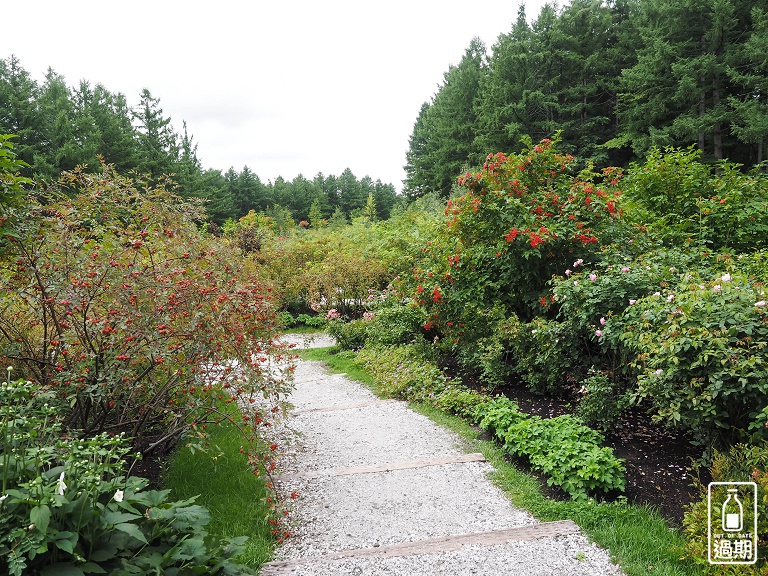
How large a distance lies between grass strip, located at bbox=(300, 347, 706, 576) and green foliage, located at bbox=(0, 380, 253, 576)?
1912 millimetres

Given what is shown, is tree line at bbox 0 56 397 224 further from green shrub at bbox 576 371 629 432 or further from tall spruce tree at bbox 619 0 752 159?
tall spruce tree at bbox 619 0 752 159

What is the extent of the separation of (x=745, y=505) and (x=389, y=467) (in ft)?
7.43

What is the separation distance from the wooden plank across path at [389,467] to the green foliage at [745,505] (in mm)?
1520

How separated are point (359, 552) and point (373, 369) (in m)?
4.04

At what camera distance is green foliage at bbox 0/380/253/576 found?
4.58ft

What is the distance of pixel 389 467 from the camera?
11.8 ft

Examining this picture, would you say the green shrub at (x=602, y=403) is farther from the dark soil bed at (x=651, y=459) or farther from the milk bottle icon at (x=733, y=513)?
the milk bottle icon at (x=733, y=513)

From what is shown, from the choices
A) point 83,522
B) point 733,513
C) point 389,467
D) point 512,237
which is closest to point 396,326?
point 512,237

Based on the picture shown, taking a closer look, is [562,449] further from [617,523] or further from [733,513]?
[733,513]

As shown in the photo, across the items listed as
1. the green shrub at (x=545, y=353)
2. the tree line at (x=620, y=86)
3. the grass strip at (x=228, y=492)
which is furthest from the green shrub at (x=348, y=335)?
the tree line at (x=620, y=86)

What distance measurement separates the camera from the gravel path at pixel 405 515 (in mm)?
2363

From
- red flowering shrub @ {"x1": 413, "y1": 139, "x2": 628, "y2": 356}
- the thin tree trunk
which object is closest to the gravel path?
red flowering shrub @ {"x1": 413, "y1": 139, "x2": 628, "y2": 356}

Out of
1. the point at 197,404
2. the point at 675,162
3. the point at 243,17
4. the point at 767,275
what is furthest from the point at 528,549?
the point at 243,17

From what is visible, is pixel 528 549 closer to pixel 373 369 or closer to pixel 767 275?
pixel 767 275
